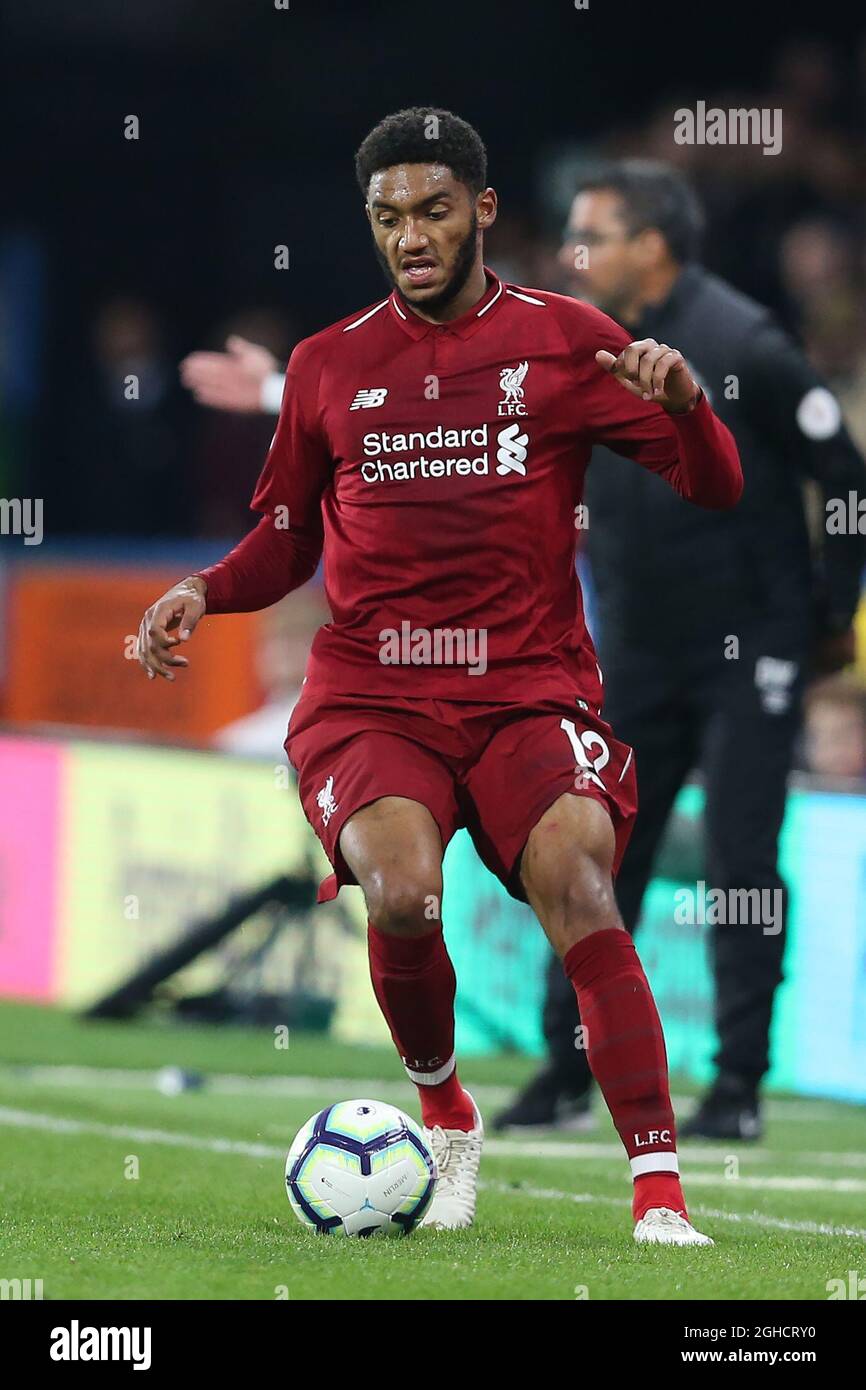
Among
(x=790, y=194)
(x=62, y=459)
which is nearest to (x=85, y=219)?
(x=62, y=459)

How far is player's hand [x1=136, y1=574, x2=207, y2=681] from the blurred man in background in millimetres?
2428

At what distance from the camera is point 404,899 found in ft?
16.4

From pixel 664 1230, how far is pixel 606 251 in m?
3.37

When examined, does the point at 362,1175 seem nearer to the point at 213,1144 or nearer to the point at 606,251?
the point at 213,1144

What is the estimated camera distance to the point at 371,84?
17.5m

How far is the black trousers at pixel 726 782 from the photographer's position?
730 centimetres

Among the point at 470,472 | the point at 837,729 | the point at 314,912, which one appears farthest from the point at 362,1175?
the point at 837,729

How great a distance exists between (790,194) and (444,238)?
344 inches

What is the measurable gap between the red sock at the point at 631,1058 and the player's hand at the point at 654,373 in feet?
3.44

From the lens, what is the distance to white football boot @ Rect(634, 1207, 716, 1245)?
16.0 feet

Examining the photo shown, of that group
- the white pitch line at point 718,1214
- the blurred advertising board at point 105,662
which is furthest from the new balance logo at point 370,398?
the blurred advertising board at point 105,662

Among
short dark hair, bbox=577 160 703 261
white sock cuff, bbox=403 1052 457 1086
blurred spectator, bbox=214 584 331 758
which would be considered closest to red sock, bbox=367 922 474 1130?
white sock cuff, bbox=403 1052 457 1086

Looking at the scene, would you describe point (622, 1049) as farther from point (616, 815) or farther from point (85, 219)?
point (85, 219)

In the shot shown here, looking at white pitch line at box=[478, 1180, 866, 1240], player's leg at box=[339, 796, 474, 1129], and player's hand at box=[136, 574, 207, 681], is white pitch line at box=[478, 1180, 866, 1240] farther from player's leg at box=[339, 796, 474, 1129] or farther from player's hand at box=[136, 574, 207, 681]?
player's hand at box=[136, 574, 207, 681]
